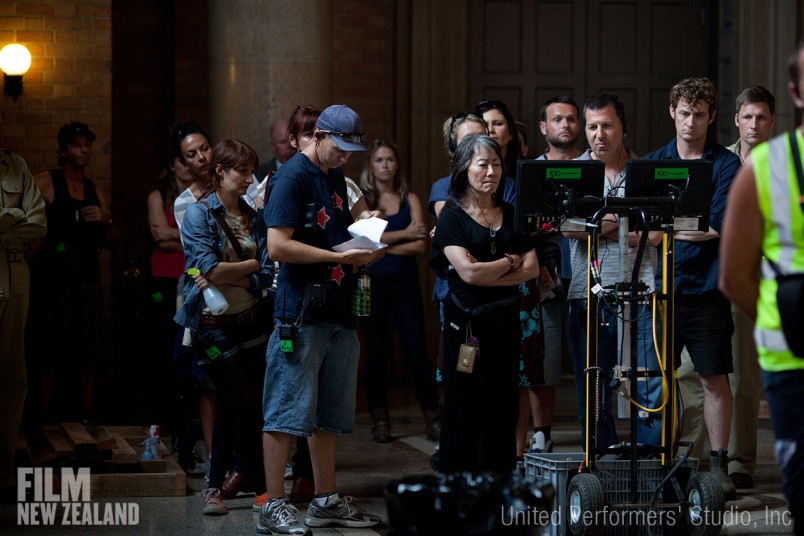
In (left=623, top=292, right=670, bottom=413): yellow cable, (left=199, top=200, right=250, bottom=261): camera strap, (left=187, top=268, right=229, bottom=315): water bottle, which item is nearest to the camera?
(left=623, top=292, right=670, bottom=413): yellow cable

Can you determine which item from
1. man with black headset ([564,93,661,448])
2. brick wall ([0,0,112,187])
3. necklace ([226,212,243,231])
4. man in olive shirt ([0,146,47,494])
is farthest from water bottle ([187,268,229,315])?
brick wall ([0,0,112,187])

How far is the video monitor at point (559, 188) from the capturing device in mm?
5961

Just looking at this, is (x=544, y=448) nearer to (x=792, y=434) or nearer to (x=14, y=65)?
(x=792, y=434)

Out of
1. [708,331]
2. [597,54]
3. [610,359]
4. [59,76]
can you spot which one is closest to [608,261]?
[610,359]

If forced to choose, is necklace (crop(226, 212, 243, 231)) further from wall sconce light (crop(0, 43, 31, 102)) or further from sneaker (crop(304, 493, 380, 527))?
wall sconce light (crop(0, 43, 31, 102))

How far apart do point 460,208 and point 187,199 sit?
1.94 meters

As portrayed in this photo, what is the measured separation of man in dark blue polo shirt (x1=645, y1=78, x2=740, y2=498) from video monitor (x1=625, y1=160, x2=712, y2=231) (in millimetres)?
733

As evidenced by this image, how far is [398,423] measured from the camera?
970 cm

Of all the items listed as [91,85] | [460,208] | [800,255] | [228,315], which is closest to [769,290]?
[800,255]

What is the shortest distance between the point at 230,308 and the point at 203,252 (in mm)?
319

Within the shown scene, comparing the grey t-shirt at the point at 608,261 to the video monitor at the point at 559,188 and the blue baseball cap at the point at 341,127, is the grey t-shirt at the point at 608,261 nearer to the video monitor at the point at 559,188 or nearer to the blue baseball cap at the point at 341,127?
the video monitor at the point at 559,188

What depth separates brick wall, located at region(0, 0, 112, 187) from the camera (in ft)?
32.1

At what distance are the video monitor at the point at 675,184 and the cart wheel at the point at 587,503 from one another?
1205mm

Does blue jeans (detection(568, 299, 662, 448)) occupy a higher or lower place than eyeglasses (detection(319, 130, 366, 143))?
lower
